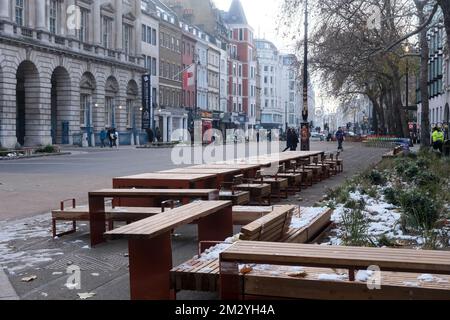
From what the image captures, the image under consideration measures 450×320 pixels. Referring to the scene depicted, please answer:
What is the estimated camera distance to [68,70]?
165 feet

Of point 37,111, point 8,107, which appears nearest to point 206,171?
point 8,107

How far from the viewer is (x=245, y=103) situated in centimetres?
11912

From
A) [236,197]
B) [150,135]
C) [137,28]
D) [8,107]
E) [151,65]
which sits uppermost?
[137,28]

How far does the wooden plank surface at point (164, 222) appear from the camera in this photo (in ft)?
17.2

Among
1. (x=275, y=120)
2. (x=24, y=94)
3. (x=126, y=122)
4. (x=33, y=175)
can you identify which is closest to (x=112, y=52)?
(x=126, y=122)

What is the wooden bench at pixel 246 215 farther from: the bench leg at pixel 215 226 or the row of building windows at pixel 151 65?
the row of building windows at pixel 151 65

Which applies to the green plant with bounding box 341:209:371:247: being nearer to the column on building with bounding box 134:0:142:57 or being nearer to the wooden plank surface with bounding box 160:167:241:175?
the wooden plank surface with bounding box 160:167:241:175

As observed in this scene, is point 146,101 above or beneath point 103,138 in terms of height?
above

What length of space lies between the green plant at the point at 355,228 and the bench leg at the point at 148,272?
2.74m

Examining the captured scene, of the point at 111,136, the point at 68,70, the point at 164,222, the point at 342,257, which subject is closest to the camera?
the point at 342,257

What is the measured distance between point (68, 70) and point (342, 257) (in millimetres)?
48116

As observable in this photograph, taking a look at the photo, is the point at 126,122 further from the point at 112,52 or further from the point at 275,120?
the point at 275,120

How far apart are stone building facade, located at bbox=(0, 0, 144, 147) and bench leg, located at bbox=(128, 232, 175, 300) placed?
3876 centimetres

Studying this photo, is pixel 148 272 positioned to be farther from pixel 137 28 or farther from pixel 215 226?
pixel 137 28
